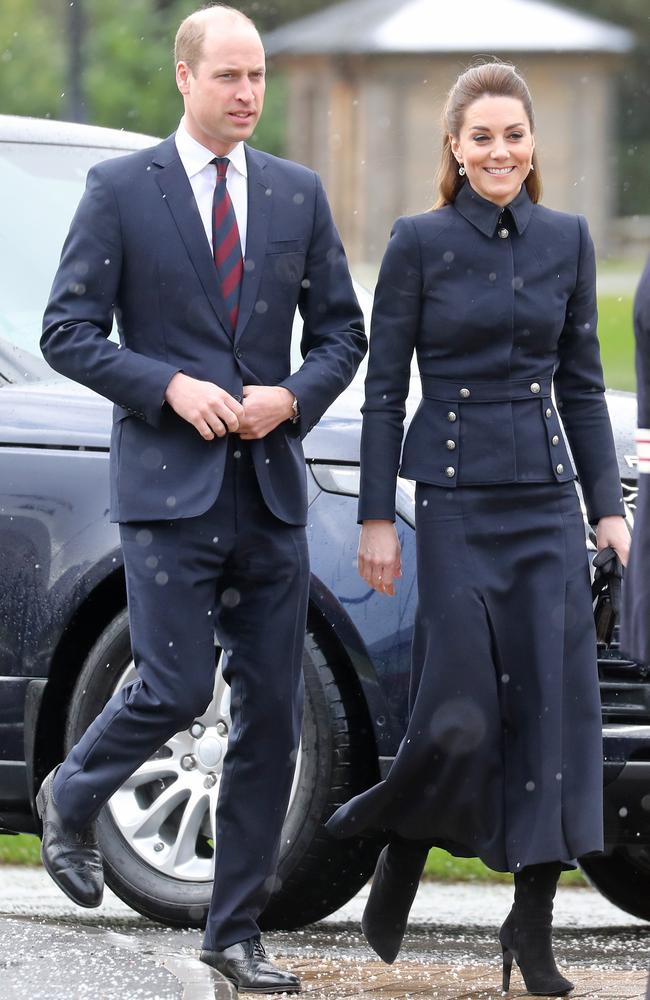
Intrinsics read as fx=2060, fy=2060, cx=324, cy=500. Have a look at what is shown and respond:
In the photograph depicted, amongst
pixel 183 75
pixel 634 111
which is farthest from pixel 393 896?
pixel 634 111

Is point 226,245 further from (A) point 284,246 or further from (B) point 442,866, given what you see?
(B) point 442,866

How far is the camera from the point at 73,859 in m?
4.43

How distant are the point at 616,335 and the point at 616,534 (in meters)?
40.5

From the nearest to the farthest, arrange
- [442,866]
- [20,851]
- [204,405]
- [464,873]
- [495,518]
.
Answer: [204,405] → [495,518] → [464,873] → [442,866] → [20,851]

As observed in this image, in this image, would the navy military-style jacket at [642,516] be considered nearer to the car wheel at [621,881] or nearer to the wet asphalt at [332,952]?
the wet asphalt at [332,952]

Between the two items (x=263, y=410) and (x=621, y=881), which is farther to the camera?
(x=621, y=881)

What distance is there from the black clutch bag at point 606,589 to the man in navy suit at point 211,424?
0.65 meters

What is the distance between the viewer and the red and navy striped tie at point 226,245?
4.31 meters

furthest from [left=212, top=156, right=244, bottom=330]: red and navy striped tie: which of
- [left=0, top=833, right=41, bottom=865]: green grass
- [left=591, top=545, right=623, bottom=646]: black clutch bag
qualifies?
[left=0, top=833, right=41, bottom=865]: green grass

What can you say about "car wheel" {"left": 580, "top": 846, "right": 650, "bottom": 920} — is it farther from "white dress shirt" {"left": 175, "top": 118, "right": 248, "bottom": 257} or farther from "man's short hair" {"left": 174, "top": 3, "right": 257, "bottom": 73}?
"man's short hair" {"left": 174, "top": 3, "right": 257, "bottom": 73}

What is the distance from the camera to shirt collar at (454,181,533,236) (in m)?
4.44

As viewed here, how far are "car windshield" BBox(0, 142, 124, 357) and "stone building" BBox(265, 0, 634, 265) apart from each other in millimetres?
56085

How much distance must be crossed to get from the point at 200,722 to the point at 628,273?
47.9 metres

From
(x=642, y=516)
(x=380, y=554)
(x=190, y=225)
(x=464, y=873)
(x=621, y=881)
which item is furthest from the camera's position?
(x=464, y=873)
